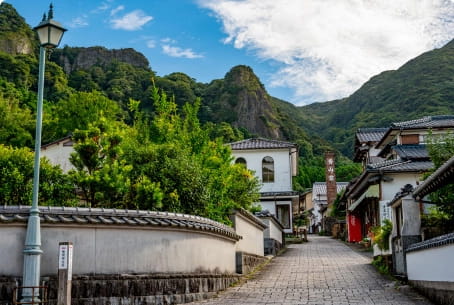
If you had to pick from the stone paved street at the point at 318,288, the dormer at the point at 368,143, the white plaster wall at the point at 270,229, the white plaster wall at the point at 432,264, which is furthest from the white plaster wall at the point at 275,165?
the white plaster wall at the point at 432,264

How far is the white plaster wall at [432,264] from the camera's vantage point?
965 cm

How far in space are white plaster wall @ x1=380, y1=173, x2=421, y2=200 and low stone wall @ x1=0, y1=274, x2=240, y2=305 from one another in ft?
53.9

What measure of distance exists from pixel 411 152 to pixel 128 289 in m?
21.1

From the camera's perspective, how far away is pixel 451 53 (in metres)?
103

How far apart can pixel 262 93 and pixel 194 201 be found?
310ft

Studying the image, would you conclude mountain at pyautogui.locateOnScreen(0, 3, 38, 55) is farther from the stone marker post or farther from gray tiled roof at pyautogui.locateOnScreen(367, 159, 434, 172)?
the stone marker post

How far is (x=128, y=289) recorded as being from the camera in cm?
1027

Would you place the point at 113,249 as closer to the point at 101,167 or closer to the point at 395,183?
the point at 101,167

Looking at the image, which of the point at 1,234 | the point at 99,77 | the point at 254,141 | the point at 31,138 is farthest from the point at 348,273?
the point at 99,77

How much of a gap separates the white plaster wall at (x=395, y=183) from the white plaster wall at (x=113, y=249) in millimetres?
16076

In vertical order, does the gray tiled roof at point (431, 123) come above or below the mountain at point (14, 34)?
below

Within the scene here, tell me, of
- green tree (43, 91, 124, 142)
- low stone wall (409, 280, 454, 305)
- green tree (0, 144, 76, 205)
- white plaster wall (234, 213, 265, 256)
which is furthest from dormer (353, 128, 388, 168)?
green tree (0, 144, 76, 205)

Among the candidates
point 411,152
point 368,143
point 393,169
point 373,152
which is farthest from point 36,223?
point 373,152

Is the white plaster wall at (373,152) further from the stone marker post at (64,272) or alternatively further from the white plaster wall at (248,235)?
the stone marker post at (64,272)
